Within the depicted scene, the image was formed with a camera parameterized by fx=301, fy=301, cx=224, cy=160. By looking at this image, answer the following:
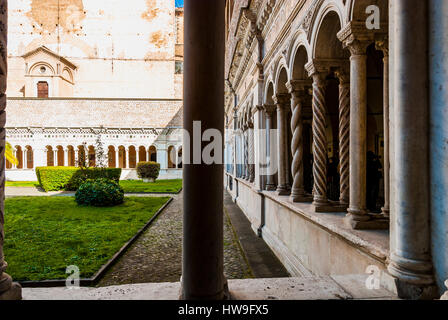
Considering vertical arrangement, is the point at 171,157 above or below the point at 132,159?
above

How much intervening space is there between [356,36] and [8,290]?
389 centimetres

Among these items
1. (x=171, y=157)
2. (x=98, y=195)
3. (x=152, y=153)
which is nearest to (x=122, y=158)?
(x=152, y=153)

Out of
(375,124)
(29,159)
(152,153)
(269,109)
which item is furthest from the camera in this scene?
(152,153)

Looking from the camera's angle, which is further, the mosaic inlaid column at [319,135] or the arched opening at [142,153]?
the arched opening at [142,153]

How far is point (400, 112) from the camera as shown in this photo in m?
2.21

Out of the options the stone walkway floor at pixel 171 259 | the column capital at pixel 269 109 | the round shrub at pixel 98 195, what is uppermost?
the column capital at pixel 269 109

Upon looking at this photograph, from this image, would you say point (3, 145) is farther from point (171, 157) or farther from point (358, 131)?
point (171, 157)

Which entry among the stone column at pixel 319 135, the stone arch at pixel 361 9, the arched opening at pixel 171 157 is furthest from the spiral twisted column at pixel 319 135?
the arched opening at pixel 171 157

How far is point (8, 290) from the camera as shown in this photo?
2090 millimetres

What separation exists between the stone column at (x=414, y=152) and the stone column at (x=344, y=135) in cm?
185

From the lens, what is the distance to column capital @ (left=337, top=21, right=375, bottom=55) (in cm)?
325

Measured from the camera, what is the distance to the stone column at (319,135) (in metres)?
4.34

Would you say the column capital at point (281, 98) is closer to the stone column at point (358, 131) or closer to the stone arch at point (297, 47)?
the stone arch at point (297, 47)

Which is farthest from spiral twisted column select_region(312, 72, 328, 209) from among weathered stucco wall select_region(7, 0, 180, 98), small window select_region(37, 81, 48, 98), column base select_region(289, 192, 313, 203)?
small window select_region(37, 81, 48, 98)
